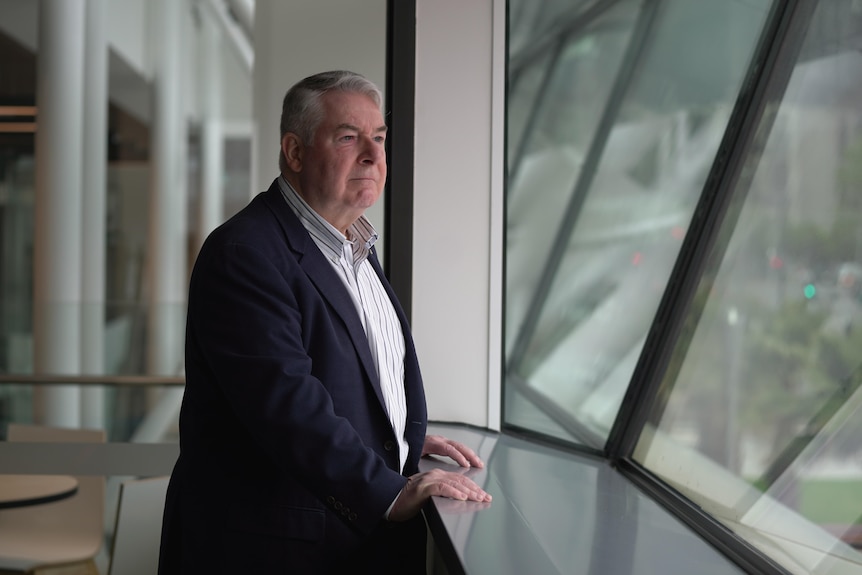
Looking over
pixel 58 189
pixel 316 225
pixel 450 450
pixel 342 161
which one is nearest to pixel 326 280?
pixel 316 225

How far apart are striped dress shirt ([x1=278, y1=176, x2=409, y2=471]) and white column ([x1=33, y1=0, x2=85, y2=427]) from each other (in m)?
1.84

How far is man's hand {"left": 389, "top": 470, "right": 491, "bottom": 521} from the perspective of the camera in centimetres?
176

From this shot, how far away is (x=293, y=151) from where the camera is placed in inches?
78.8

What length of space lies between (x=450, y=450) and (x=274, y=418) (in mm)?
821

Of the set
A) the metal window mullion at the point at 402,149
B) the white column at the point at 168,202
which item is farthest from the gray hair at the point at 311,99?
the white column at the point at 168,202

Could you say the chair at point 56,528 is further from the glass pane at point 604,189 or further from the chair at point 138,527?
the glass pane at point 604,189

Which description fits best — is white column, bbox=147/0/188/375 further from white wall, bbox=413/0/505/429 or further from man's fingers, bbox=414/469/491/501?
man's fingers, bbox=414/469/491/501

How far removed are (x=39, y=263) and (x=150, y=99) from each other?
0.82 m

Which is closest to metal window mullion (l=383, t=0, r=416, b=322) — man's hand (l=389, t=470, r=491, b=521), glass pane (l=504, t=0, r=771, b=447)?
glass pane (l=504, t=0, r=771, b=447)

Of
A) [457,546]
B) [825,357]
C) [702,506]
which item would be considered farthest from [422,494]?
[825,357]

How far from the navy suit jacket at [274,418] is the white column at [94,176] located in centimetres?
177

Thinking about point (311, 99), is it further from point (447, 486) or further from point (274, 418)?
point (447, 486)

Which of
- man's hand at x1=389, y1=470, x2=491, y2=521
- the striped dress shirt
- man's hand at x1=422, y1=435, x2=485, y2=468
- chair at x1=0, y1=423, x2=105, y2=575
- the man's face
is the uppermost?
the man's face

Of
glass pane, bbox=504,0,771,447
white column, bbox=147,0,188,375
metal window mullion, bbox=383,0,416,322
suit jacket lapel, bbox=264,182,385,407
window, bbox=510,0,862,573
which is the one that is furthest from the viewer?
white column, bbox=147,0,188,375
